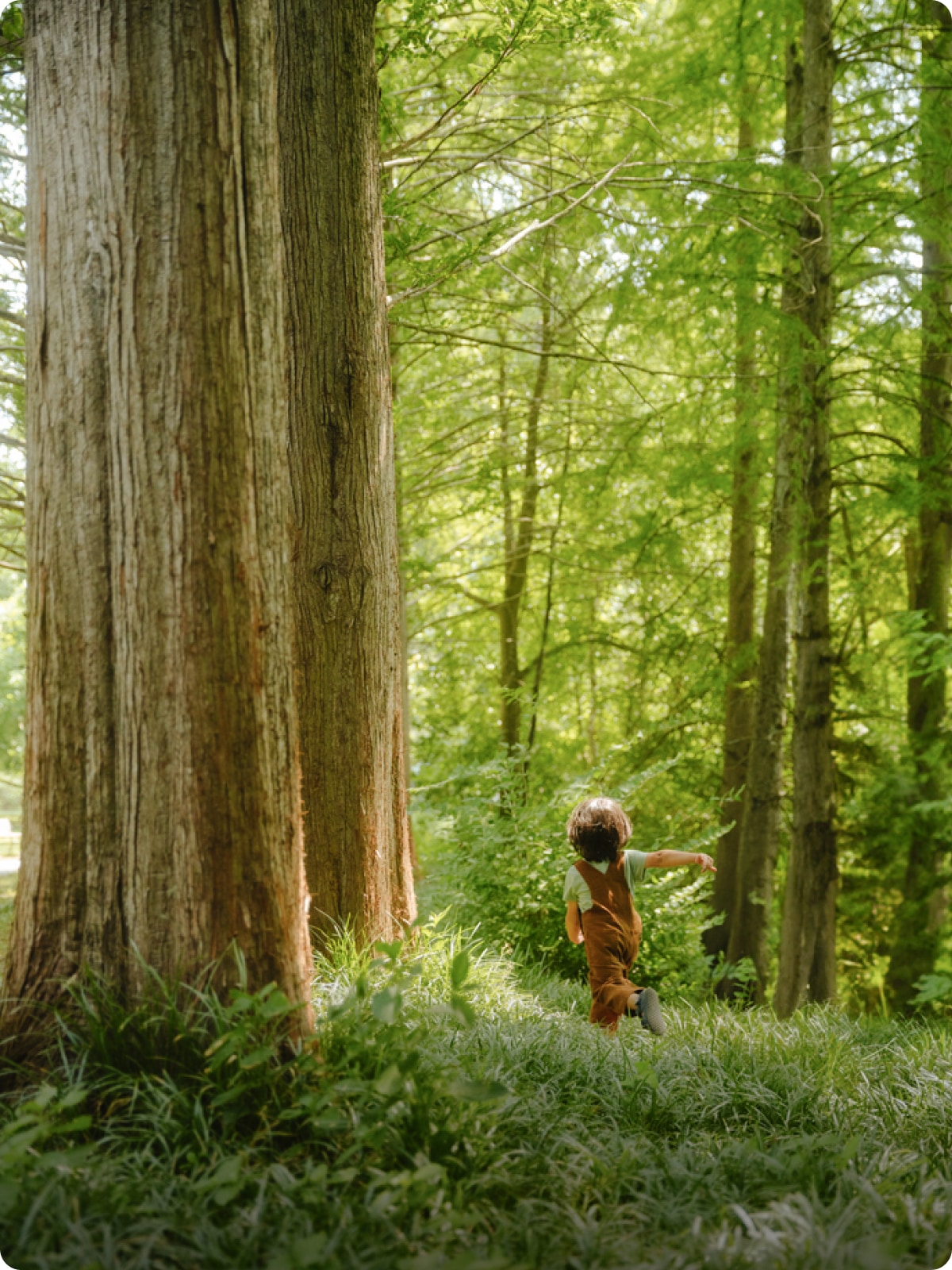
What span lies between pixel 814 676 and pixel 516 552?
5.92m

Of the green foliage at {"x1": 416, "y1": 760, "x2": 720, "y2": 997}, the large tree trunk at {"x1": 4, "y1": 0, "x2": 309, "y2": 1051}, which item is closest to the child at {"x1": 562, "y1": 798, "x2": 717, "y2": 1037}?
the green foliage at {"x1": 416, "y1": 760, "x2": 720, "y2": 997}

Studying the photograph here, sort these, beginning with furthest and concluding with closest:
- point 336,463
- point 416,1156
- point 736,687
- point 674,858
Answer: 1. point 736,687
2. point 674,858
3. point 336,463
4. point 416,1156

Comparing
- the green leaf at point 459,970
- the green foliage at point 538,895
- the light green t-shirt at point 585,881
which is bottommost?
the green foliage at point 538,895

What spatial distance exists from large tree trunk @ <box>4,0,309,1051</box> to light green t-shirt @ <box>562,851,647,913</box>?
2.22m

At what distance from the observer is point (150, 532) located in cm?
265

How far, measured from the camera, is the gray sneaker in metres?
4.32

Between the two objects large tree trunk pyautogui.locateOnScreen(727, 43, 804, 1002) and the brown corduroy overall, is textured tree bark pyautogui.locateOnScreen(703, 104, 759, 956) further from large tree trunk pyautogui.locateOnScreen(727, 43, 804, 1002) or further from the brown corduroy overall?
the brown corduroy overall

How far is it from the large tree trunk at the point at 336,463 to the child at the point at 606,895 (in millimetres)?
984

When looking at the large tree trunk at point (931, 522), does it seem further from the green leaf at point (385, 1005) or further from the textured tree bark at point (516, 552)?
the green leaf at point (385, 1005)

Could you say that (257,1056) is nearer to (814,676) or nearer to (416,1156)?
(416,1156)

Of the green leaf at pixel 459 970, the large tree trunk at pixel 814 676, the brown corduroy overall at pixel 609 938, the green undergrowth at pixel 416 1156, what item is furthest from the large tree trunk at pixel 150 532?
the large tree trunk at pixel 814 676

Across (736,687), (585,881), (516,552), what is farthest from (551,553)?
(585,881)

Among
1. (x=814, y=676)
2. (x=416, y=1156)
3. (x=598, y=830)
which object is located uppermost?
(x=814, y=676)

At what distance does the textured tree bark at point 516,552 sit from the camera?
480 inches
